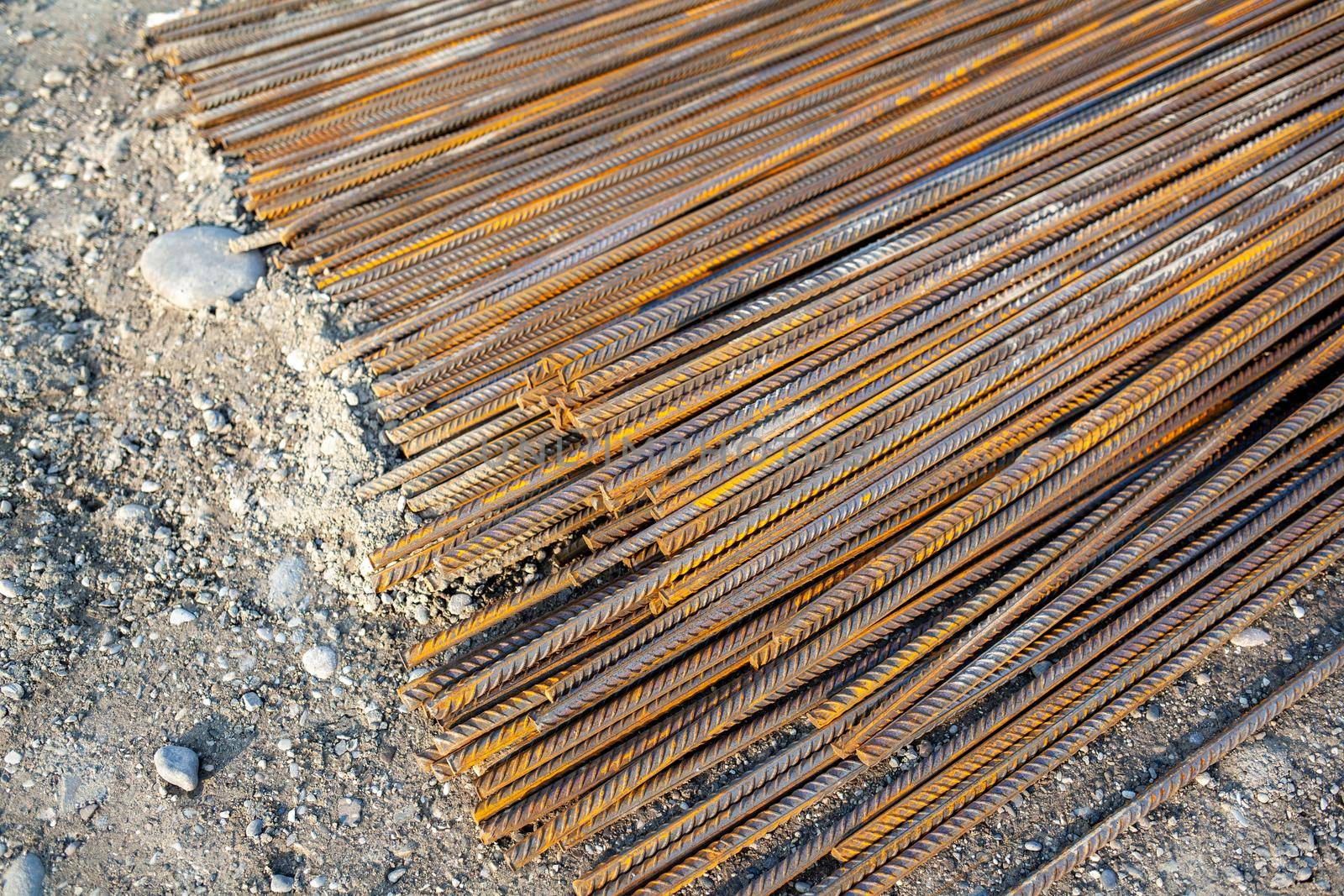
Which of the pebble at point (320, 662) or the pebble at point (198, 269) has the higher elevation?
the pebble at point (198, 269)

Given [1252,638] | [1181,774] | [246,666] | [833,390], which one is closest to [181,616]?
[246,666]

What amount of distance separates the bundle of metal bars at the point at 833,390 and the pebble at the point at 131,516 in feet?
3.00

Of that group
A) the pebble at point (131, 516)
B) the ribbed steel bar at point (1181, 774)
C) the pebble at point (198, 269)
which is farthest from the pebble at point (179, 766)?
the ribbed steel bar at point (1181, 774)

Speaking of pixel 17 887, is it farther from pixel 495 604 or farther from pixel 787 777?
pixel 787 777

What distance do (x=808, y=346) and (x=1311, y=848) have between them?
2.08m

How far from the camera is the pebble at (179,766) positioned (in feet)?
9.56

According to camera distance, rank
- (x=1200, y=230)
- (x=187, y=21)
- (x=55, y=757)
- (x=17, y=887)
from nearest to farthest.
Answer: (x=17, y=887) → (x=55, y=757) → (x=1200, y=230) → (x=187, y=21)

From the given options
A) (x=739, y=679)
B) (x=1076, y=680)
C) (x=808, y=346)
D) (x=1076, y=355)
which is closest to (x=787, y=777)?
(x=739, y=679)

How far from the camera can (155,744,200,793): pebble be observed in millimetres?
2914

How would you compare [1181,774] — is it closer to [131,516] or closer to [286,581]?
[286,581]

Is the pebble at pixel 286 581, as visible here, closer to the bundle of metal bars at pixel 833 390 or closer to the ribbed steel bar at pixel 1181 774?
the bundle of metal bars at pixel 833 390

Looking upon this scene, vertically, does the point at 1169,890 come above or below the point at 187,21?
below

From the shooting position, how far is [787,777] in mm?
2898

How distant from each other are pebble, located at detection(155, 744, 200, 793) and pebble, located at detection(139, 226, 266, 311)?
1.79 m
